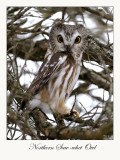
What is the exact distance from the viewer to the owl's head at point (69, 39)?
3.70 meters

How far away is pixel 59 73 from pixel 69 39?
502 mm

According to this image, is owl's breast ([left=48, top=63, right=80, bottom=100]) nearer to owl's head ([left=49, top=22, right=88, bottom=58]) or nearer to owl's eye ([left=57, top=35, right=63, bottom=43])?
owl's head ([left=49, top=22, right=88, bottom=58])

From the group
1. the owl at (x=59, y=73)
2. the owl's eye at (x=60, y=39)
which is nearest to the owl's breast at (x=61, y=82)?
the owl at (x=59, y=73)

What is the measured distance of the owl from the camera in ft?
11.7

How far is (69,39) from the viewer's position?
12.1 feet

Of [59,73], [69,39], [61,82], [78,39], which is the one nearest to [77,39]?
[78,39]

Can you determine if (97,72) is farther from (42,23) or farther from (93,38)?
(42,23)

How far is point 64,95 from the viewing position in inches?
144

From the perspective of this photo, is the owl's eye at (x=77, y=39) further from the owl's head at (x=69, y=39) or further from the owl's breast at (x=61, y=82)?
the owl's breast at (x=61, y=82)

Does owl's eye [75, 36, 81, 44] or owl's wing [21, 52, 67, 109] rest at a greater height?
owl's eye [75, 36, 81, 44]

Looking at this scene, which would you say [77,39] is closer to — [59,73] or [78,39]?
[78,39]

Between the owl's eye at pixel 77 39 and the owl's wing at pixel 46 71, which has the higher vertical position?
the owl's eye at pixel 77 39

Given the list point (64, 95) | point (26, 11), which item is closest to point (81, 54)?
point (64, 95)

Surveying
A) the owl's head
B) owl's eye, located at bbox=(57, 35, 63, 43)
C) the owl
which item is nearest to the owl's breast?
the owl
